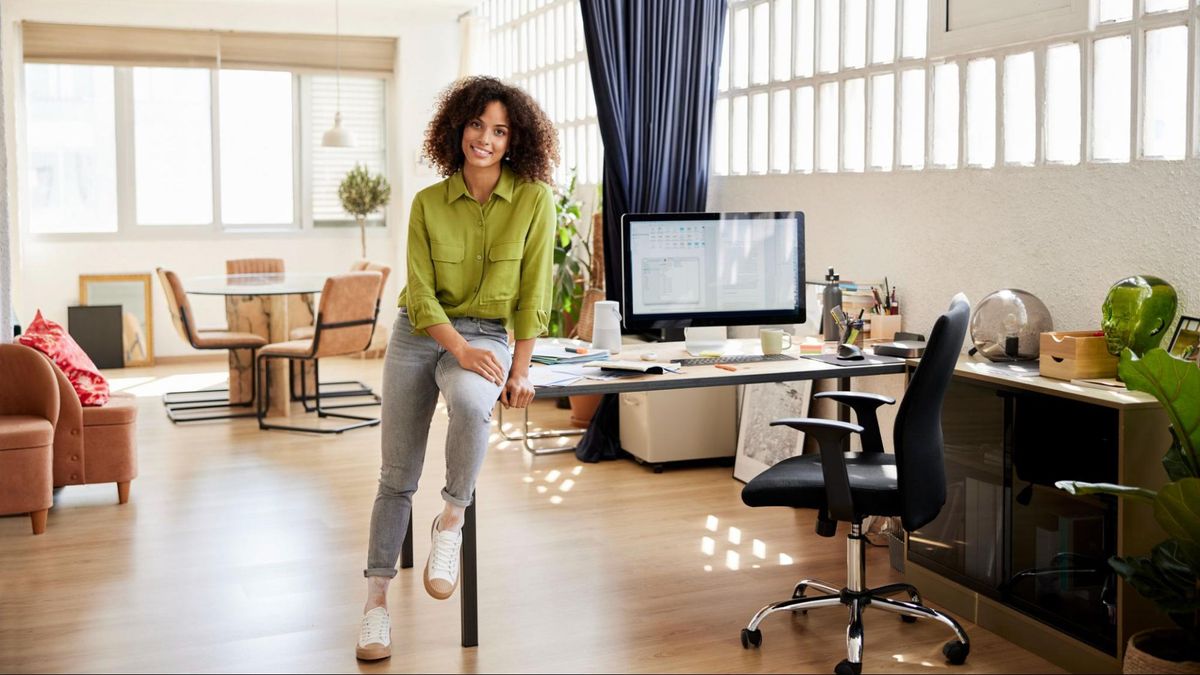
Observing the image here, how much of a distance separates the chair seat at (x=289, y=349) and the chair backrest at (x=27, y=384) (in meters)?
2.03

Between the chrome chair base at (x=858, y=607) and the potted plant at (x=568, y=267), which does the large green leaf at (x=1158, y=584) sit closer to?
the chrome chair base at (x=858, y=607)

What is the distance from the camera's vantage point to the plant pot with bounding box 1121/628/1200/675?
8.90ft

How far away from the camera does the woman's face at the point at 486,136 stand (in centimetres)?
334

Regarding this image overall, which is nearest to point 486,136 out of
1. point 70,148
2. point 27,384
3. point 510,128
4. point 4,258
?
point 510,128

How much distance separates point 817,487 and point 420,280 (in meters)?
1.21

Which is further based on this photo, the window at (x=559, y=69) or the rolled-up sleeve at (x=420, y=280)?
the window at (x=559, y=69)

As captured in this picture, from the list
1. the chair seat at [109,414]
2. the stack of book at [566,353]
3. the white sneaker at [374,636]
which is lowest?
the white sneaker at [374,636]

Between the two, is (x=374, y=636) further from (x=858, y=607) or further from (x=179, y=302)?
(x=179, y=302)

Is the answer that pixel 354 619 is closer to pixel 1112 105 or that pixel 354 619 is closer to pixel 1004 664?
pixel 1004 664

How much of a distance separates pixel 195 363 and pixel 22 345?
4.84 metres

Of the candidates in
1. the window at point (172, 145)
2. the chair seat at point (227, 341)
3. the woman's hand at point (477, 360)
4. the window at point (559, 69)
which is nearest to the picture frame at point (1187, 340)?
the woman's hand at point (477, 360)

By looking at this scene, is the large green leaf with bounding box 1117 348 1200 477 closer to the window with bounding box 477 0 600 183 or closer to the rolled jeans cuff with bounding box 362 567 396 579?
the rolled jeans cuff with bounding box 362 567 396 579

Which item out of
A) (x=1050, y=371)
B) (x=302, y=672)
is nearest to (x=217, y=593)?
(x=302, y=672)

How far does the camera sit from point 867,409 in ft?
11.6
